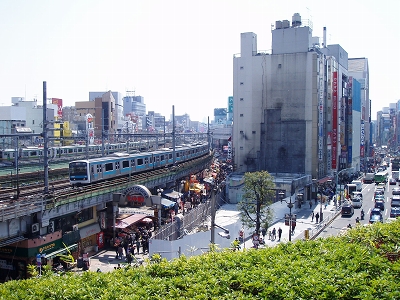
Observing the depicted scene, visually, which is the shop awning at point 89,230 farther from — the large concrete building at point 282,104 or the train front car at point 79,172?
the large concrete building at point 282,104

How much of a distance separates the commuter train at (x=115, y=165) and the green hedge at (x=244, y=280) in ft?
65.4

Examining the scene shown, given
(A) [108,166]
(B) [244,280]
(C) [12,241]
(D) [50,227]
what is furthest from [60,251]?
(B) [244,280]

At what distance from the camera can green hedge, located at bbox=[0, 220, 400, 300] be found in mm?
7027

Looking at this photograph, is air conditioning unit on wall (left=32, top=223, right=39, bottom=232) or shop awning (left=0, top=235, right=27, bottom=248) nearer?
shop awning (left=0, top=235, right=27, bottom=248)

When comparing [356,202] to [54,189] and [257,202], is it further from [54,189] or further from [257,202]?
[54,189]

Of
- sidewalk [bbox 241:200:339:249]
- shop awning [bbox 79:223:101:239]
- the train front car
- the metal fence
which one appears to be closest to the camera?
the metal fence

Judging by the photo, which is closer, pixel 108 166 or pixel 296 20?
pixel 108 166

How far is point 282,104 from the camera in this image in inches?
2085

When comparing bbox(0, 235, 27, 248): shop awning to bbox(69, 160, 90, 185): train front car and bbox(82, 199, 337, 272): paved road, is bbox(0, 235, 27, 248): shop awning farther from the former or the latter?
bbox(69, 160, 90, 185): train front car

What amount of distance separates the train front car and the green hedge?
64.7 ft

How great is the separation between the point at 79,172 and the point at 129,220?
4442 millimetres

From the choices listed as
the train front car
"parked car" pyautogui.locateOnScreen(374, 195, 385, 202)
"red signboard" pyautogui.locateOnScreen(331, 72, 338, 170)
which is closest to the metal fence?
the train front car

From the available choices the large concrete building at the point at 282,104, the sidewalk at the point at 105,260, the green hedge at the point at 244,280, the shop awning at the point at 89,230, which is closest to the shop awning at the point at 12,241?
the sidewalk at the point at 105,260

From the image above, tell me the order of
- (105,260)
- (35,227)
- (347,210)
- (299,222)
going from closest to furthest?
(35,227) < (105,260) < (299,222) < (347,210)
